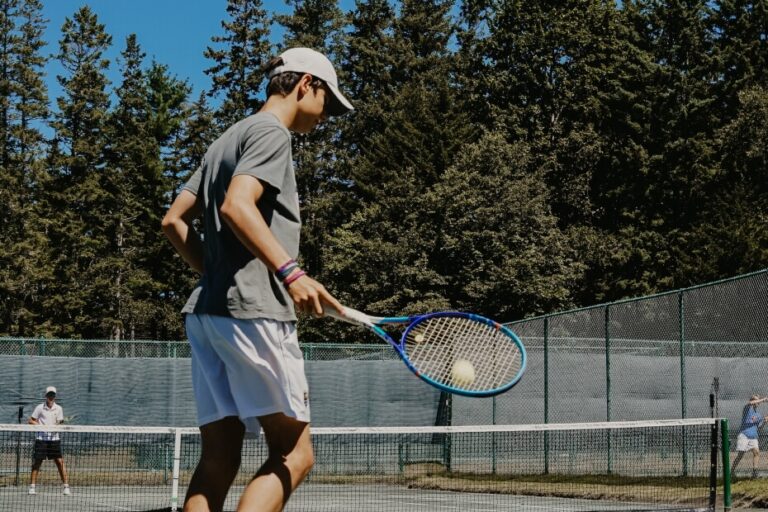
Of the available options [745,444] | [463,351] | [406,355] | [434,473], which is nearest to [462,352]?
[463,351]

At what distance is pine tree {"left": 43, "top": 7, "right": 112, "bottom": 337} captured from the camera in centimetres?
4566

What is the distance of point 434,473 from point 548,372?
268cm

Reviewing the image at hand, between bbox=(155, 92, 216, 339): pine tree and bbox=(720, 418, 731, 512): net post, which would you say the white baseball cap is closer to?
bbox=(720, 418, 731, 512): net post

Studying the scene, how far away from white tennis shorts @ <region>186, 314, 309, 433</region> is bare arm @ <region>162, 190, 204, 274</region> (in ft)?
1.57


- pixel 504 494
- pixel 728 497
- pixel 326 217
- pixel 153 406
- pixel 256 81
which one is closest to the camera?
pixel 728 497

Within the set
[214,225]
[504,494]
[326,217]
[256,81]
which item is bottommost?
[504,494]

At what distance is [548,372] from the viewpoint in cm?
1903

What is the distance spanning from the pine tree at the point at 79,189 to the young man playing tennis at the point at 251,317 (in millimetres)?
42881

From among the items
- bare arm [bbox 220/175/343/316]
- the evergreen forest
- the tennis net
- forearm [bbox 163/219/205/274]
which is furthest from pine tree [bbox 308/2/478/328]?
bare arm [bbox 220/175/343/316]

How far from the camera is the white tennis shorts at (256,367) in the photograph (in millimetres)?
3502

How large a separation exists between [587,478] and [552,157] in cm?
2929

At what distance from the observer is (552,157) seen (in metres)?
44.5

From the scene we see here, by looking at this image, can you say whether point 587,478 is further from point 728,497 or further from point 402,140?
point 402,140

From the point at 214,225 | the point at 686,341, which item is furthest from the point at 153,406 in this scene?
the point at 214,225
